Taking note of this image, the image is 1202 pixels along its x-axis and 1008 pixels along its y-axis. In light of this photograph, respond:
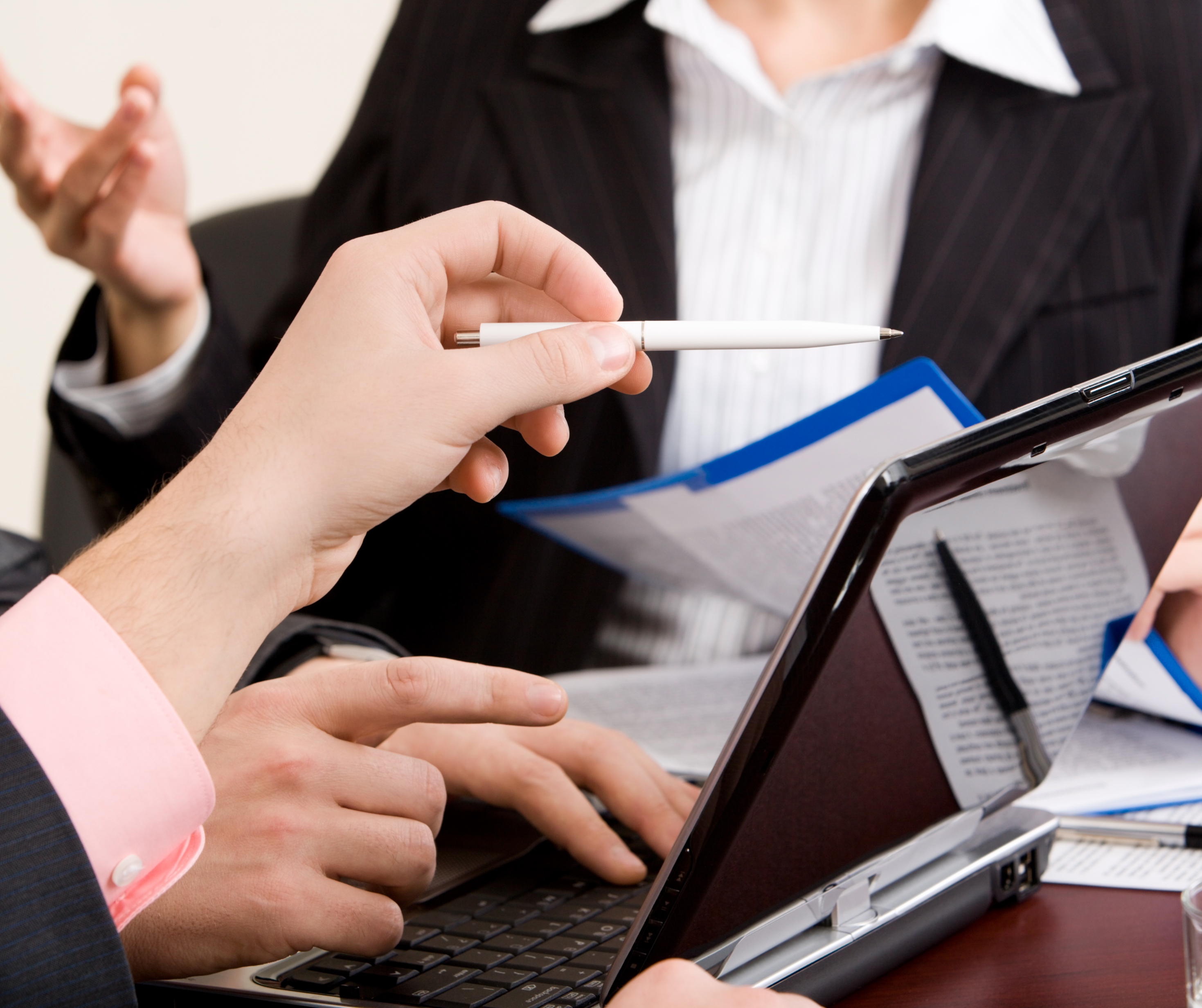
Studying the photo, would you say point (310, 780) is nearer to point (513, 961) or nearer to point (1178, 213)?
point (513, 961)

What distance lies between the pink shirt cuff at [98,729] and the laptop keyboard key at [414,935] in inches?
3.9

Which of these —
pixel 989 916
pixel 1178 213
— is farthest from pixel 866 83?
pixel 989 916

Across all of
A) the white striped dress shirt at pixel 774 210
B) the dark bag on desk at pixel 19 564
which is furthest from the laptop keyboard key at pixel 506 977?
the white striped dress shirt at pixel 774 210

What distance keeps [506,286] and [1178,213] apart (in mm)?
638

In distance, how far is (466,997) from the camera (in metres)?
0.32

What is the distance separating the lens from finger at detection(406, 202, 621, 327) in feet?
1.18

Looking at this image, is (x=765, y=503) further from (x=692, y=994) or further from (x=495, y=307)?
(x=692, y=994)

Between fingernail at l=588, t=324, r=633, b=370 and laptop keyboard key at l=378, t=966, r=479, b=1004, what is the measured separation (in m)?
0.19

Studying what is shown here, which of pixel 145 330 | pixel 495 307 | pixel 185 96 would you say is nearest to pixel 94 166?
pixel 145 330

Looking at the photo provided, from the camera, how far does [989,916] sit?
39cm

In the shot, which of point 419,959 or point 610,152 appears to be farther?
point 610,152

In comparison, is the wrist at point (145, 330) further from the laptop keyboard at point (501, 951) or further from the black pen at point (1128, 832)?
the black pen at point (1128, 832)

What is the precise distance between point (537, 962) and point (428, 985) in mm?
A: 34

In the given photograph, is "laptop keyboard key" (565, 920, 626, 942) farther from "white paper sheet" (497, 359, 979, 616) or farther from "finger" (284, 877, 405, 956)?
"white paper sheet" (497, 359, 979, 616)
